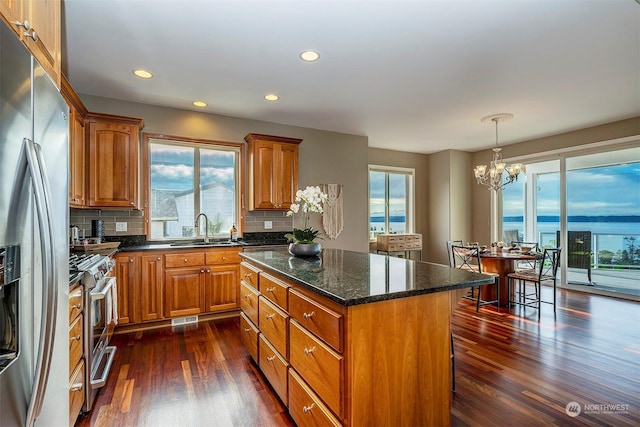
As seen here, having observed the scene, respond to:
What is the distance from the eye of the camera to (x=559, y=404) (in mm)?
2115

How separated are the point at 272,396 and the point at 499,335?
2.46 meters

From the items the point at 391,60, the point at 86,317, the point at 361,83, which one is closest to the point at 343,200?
the point at 361,83

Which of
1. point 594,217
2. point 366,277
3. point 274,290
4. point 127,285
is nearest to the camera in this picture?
point 366,277

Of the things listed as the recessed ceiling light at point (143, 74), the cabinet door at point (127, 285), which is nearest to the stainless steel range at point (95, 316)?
the cabinet door at point (127, 285)

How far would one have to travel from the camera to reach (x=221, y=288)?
12.9 ft

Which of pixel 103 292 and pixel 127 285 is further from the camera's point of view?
Answer: pixel 127 285

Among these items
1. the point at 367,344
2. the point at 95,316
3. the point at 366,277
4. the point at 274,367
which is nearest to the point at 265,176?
the point at 95,316

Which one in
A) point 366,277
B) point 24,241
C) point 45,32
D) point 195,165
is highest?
point 45,32

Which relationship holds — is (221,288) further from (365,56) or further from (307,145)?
(365,56)

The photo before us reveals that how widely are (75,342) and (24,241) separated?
123 cm

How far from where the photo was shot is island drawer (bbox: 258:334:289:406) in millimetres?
1978

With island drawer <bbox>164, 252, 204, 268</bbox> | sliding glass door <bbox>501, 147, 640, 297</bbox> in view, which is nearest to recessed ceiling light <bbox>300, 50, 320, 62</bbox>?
island drawer <bbox>164, 252, 204, 268</bbox>

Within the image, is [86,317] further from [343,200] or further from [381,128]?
[381,128]

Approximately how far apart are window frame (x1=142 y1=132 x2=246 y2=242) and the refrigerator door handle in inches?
129
